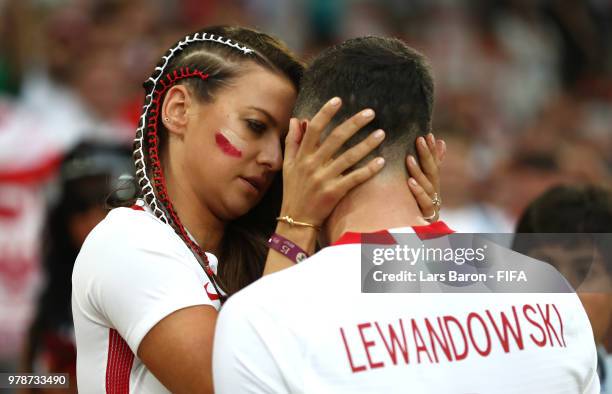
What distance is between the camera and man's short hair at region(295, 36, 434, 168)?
2.47 meters

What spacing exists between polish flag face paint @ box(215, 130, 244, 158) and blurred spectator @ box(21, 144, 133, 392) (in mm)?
1997

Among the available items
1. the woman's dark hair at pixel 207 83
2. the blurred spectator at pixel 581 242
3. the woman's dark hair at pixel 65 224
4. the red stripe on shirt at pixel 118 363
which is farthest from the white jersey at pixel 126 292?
the woman's dark hair at pixel 65 224

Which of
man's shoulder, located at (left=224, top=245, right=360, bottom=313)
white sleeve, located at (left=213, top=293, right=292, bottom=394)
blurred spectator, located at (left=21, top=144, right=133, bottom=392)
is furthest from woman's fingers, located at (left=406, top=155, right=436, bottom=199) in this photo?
blurred spectator, located at (left=21, top=144, right=133, bottom=392)

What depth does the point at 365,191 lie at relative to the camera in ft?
8.05

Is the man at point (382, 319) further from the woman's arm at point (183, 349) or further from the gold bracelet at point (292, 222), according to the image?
the woman's arm at point (183, 349)

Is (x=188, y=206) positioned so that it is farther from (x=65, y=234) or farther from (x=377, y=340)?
(x=65, y=234)

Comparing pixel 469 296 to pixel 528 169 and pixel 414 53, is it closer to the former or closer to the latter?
pixel 414 53

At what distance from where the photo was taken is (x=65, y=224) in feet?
16.9

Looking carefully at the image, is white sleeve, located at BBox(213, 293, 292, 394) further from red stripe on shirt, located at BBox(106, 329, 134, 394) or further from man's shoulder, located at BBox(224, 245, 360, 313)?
red stripe on shirt, located at BBox(106, 329, 134, 394)

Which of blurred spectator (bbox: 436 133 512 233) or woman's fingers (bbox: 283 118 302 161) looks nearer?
woman's fingers (bbox: 283 118 302 161)

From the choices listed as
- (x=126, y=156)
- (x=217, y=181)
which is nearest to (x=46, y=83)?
(x=126, y=156)

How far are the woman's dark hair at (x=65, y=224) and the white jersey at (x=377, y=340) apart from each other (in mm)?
2808

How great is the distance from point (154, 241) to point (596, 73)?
312 inches

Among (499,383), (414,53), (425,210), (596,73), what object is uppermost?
(596,73)
